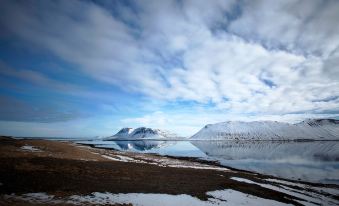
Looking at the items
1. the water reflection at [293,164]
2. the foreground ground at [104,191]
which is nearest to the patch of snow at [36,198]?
the foreground ground at [104,191]

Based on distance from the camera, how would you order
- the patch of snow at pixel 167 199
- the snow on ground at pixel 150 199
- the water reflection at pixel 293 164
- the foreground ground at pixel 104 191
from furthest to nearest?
the water reflection at pixel 293 164 → the patch of snow at pixel 167 199 → the foreground ground at pixel 104 191 → the snow on ground at pixel 150 199

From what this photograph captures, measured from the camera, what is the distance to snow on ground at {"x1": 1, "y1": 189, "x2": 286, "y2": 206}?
15.5m

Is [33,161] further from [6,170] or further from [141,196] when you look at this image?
[141,196]

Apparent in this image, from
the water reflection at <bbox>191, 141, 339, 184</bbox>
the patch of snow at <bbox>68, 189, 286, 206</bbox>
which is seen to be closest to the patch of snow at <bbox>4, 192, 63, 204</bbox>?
the patch of snow at <bbox>68, 189, 286, 206</bbox>

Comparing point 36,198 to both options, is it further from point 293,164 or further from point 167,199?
point 293,164

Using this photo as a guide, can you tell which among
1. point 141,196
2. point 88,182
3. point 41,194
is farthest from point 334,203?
point 41,194

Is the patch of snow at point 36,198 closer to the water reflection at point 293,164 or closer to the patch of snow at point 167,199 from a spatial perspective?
the patch of snow at point 167,199

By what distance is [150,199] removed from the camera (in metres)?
18.3

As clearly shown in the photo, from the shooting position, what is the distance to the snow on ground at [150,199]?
15461 millimetres

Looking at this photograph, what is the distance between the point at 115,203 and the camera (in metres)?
16.3

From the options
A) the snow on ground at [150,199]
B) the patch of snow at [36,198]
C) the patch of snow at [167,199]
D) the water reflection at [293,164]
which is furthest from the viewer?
the water reflection at [293,164]

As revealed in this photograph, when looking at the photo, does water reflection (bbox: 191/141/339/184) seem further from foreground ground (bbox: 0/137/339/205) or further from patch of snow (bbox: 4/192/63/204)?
patch of snow (bbox: 4/192/63/204)

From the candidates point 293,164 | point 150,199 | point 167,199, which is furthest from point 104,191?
point 293,164

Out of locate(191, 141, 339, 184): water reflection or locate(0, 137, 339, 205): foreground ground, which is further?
locate(191, 141, 339, 184): water reflection
